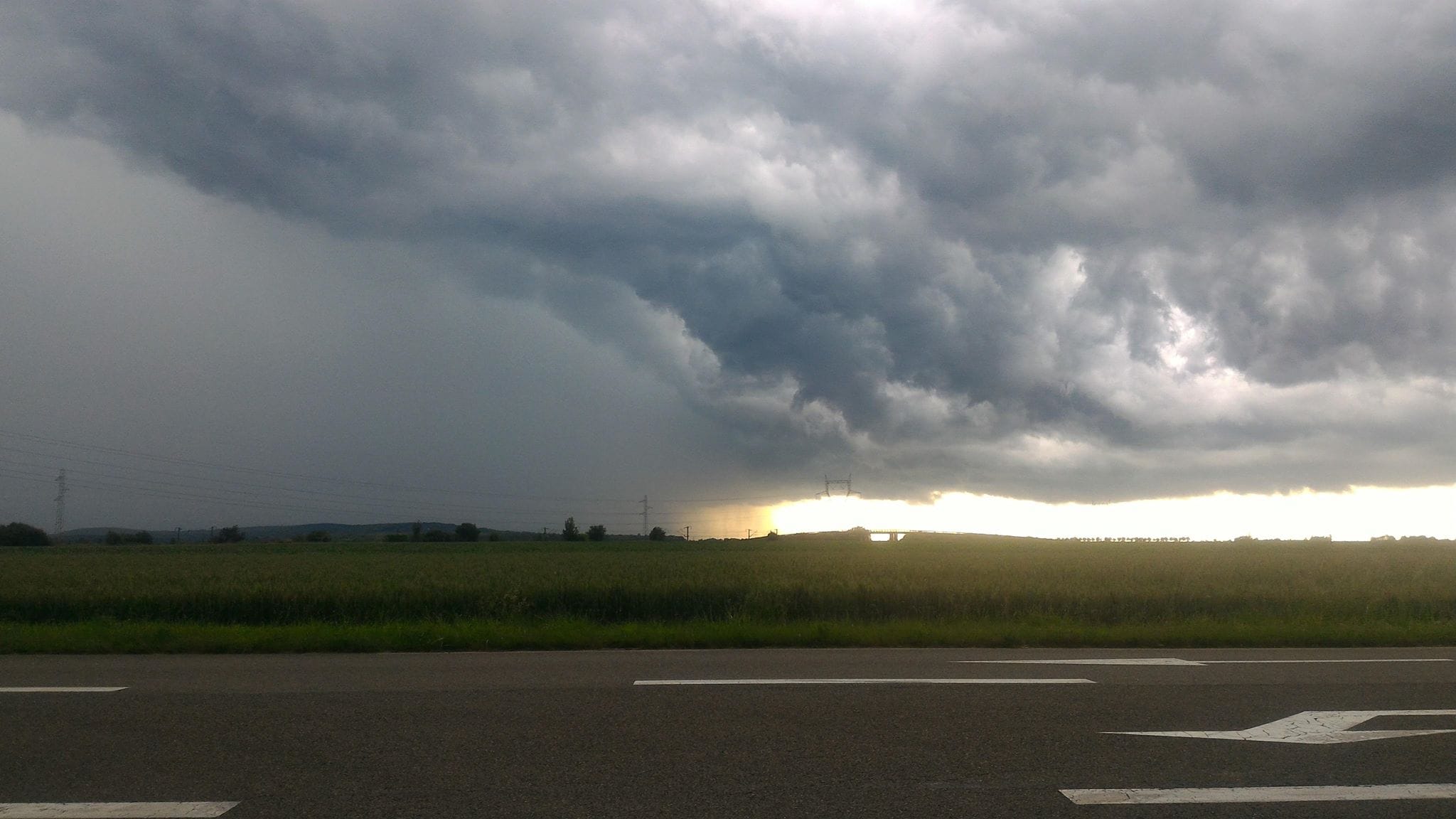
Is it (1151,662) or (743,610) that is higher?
(1151,662)

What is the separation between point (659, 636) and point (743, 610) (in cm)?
675

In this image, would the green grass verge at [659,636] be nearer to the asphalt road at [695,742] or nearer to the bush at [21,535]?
the asphalt road at [695,742]

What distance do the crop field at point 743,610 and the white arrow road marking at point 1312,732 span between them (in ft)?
28.6

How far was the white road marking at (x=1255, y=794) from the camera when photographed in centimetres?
673

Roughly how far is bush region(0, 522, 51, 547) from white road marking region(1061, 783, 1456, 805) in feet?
452

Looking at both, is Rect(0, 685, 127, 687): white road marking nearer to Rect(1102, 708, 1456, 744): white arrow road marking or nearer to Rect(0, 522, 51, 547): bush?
Rect(1102, 708, 1456, 744): white arrow road marking

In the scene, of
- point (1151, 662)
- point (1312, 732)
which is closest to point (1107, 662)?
point (1151, 662)

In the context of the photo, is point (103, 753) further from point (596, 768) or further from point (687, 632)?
point (687, 632)

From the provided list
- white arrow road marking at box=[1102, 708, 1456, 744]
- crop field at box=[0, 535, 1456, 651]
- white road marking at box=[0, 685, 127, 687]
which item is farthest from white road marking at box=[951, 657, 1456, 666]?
white road marking at box=[0, 685, 127, 687]

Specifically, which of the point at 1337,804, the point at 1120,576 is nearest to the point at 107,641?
the point at 1337,804

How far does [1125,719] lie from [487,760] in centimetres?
605

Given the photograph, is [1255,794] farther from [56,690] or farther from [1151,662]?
[56,690]

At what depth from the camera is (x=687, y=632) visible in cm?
1823

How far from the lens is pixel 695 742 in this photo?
27.3 feet
